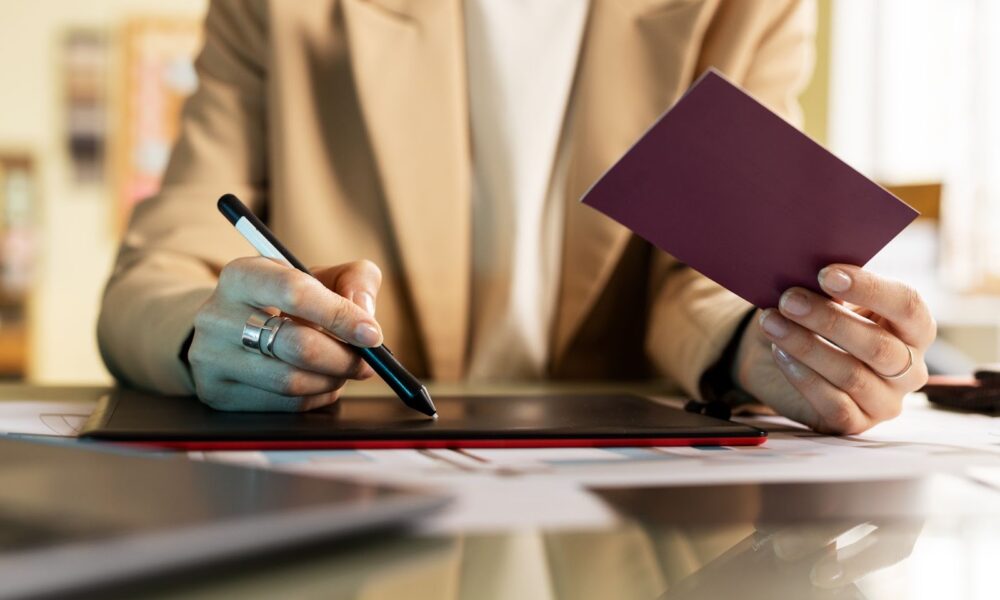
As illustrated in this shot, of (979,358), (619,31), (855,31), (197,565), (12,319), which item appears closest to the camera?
(197,565)

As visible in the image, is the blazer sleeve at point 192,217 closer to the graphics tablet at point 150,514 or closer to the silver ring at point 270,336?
the silver ring at point 270,336

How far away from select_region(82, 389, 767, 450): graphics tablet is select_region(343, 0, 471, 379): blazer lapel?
0.46 m

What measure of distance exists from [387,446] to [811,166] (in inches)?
11.1

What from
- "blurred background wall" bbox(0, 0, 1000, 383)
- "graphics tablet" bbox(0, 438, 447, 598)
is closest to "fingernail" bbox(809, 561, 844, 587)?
"graphics tablet" bbox(0, 438, 447, 598)

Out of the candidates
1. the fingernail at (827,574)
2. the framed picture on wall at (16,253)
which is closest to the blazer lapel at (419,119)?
the fingernail at (827,574)

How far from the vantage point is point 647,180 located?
602mm

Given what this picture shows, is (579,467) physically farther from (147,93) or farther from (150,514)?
(147,93)

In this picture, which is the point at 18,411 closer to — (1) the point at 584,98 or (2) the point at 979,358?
(1) the point at 584,98

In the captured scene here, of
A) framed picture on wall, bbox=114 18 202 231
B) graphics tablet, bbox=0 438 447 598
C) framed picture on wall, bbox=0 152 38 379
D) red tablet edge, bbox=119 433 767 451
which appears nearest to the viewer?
graphics tablet, bbox=0 438 447 598

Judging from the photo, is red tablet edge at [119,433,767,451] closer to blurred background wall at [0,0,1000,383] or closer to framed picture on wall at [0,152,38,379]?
blurred background wall at [0,0,1000,383]

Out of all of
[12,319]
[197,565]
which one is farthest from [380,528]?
[12,319]

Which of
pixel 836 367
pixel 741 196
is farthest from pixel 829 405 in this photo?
pixel 741 196

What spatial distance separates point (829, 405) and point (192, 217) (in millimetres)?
675

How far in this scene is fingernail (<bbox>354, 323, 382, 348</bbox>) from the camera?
0.63 meters
